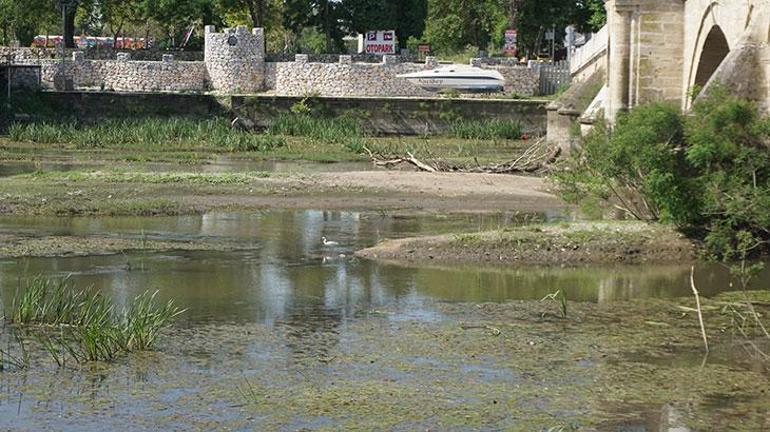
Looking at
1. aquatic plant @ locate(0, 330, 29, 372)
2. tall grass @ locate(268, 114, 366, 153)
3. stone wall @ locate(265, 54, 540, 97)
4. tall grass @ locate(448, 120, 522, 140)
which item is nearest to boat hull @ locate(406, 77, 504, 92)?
stone wall @ locate(265, 54, 540, 97)

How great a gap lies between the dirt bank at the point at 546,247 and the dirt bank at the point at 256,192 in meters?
6.13

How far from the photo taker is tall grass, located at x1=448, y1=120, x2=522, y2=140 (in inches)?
1944

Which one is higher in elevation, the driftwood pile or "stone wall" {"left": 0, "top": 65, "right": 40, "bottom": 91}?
"stone wall" {"left": 0, "top": 65, "right": 40, "bottom": 91}

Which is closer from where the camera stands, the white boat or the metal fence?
the white boat

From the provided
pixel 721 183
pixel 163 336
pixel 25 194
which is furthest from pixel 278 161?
pixel 163 336

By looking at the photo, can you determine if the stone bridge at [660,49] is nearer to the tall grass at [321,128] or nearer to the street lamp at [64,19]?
the tall grass at [321,128]

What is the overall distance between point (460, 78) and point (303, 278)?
117 ft

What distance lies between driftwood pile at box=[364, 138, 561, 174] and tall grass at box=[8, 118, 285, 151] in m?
6.83

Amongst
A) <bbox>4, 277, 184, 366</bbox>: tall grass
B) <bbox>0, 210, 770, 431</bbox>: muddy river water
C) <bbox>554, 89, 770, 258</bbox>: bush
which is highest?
<bbox>554, 89, 770, 258</bbox>: bush

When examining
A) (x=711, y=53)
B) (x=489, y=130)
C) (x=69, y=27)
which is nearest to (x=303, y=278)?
(x=711, y=53)

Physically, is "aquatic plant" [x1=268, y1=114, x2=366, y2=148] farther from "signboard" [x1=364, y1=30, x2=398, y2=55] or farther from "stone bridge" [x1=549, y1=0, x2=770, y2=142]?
"stone bridge" [x1=549, y1=0, x2=770, y2=142]

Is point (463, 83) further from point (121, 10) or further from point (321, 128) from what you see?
point (121, 10)

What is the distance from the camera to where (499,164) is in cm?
3741

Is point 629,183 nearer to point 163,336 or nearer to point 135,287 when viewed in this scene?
point 135,287
